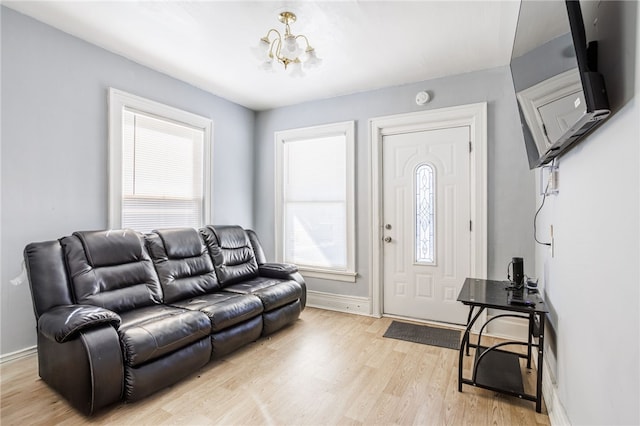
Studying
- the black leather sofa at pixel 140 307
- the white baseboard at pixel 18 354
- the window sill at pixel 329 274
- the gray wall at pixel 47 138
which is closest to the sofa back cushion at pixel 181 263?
the black leather sofa at pixel 140 307

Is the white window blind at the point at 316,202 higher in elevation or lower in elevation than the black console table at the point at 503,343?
higher

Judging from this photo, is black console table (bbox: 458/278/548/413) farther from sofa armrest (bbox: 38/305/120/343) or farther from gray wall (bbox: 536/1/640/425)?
sofa armrest (bbox: 38/305/120/343)

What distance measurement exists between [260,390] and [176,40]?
9.28ft

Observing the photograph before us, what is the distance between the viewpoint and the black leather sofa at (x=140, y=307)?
1.86 m

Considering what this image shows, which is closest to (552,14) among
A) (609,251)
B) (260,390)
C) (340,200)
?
(609,251)

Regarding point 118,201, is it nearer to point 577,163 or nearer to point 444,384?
point 444,384

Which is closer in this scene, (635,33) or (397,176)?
(635,33)

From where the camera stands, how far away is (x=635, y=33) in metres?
0.83

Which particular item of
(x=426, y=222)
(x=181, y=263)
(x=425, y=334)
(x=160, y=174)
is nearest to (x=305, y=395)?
(x=425, y=334)

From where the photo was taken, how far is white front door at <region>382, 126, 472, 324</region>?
333 cm

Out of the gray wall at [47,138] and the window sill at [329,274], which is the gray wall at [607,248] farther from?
the gray wall at [47,138]

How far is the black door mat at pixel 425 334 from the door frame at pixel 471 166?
417 mm

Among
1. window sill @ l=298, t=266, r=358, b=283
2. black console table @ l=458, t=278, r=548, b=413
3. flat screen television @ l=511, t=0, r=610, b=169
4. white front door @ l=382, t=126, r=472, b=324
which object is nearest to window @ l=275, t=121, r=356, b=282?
window sill @ l=298, t=266, r=358, b=283

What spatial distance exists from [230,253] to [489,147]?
2.89 meters
